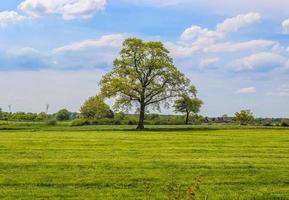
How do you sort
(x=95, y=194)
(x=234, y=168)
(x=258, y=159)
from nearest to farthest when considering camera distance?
(x=95, y=194) < (x=234, y=168) < (x=258, y=159)

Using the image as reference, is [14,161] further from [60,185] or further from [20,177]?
[60,185]

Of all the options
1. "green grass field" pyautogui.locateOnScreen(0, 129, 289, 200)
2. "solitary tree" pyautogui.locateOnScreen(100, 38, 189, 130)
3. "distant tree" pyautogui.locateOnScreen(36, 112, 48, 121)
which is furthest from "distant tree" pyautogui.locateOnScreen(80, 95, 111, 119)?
"green grass field" pyautogui.locateOnScreen(0, 129, 289, 200)

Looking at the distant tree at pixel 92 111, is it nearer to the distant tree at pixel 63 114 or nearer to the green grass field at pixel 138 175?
the distant tree at pixel 63 114

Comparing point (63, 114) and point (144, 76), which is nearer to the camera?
point (144, 76)

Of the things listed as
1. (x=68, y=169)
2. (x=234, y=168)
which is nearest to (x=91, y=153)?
(x=68, y=169)

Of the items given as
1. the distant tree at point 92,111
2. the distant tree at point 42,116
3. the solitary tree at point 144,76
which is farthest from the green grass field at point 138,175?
the distant tree at point 42,116

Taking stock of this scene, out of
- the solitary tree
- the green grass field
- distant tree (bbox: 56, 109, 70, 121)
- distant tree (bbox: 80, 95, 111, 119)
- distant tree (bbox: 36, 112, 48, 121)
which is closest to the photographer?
the green grass field

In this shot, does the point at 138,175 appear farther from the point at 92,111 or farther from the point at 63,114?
the point at 63,114

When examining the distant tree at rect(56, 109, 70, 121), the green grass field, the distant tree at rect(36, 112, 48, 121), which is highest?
the distant tree at rect(56, 109, 70, 121)

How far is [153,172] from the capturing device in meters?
17.2

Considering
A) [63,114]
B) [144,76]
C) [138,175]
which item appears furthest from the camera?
[63,114]

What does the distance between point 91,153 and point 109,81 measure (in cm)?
4350

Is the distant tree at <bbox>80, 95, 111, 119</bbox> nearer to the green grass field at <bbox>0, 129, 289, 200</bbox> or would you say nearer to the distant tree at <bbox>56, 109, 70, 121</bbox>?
the distant tree at <bbox>56, 109, 70, 121</bbox>

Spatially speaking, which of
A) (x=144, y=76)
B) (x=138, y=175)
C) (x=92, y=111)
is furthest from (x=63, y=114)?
(x=138, y=175)
